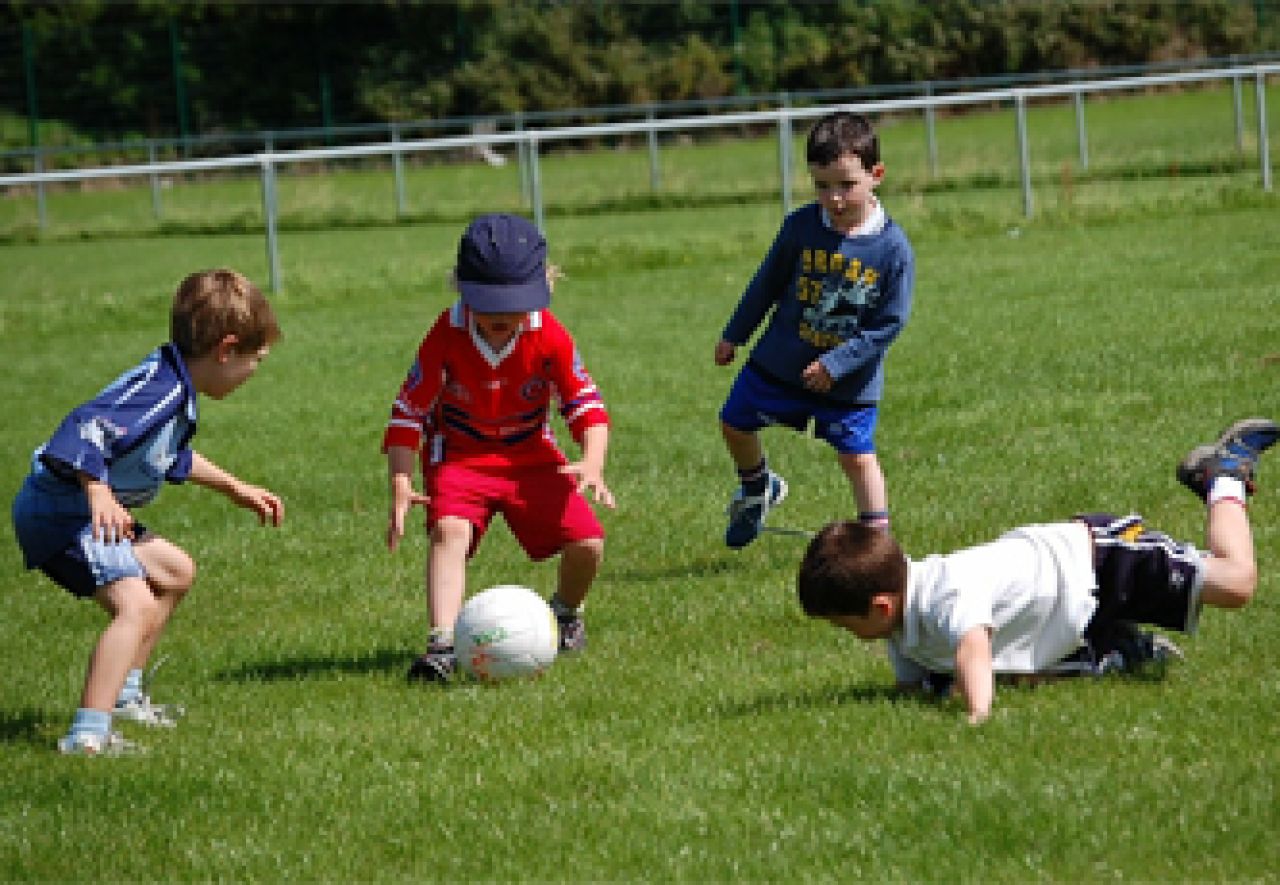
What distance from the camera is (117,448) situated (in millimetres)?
6000

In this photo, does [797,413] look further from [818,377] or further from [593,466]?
[593,466]

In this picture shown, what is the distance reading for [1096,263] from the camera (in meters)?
17.1

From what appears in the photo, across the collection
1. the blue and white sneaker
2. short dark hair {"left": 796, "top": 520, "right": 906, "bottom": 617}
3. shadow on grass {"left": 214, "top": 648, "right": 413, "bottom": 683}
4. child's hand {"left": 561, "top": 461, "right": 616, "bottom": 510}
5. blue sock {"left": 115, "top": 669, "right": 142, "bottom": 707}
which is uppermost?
child's hand {"left": 561, "top": 461, "right": 616, "bottom": 510}

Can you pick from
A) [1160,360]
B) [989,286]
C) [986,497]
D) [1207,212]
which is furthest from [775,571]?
[1207,212]

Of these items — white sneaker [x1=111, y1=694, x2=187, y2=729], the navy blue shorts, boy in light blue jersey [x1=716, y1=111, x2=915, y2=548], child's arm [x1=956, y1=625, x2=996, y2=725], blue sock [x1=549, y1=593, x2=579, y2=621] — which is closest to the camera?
child's arm [x1=956, y1=625, x2=996, y2=725]

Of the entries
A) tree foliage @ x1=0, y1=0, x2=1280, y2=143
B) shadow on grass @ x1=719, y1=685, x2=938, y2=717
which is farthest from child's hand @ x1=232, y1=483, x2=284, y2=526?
tree foliage @ x1=0, y1=0, x2=1280, y2=143

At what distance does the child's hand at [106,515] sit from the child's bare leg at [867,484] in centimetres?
347

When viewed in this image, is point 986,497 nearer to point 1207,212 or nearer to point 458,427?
point 458,427

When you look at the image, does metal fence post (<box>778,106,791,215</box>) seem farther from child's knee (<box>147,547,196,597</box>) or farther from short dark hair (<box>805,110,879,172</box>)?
child's knee (<box>147,547,196,597</box>)

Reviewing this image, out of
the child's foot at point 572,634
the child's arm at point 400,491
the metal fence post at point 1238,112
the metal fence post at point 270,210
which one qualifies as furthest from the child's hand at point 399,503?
the metal fence post at point 1238,112

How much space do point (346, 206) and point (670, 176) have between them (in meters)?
5.61

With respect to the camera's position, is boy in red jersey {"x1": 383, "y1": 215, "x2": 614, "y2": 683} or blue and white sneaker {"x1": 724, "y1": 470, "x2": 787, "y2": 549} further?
blue and white sneaker {"x1": 724, "y1": 470, "x2": 787, "y2": 549}

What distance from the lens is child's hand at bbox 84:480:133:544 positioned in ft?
18.9

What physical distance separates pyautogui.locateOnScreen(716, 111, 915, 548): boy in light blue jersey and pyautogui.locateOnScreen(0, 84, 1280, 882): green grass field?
606 mm
